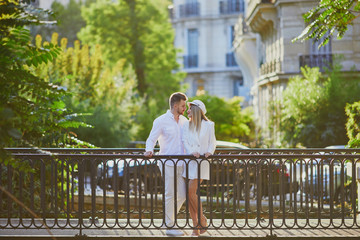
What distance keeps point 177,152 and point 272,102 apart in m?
19.3

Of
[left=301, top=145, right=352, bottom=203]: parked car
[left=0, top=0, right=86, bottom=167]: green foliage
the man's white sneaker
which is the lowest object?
the man's white sneaker

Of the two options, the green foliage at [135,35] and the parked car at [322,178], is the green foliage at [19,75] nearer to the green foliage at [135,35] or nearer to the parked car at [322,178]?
the parked car at [322,178]

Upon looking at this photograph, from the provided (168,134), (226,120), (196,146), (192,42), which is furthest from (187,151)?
(192,42)

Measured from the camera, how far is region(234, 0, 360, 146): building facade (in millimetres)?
30078

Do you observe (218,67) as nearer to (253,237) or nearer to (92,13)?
(92,13)

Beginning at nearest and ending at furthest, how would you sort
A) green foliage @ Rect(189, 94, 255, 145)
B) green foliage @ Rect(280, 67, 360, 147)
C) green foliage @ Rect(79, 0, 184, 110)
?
green foliage @ Rect(280, 67, 360, 147), green foliage @ Rect(189, 94, 255, 145), green foliage @ Rect(79, 0, 184, 110)

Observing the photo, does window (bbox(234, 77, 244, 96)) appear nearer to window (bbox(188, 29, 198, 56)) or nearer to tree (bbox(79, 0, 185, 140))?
window (bbox(188, 29, 198, 56))

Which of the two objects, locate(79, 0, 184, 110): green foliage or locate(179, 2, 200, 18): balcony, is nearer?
locate(79, 0, 184, 110): green foliage

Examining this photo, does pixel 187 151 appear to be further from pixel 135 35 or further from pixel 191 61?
pixel 191 61

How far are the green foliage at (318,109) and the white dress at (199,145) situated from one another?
14.7 metres

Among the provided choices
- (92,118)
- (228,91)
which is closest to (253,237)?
(92,118)

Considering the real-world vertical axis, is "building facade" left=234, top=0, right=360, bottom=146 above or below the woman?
above

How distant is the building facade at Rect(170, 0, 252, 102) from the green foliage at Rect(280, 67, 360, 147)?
143 feet

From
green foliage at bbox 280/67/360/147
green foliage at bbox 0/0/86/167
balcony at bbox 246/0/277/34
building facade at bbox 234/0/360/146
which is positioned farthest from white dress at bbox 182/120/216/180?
balcony at bbox 246/0/277/34
